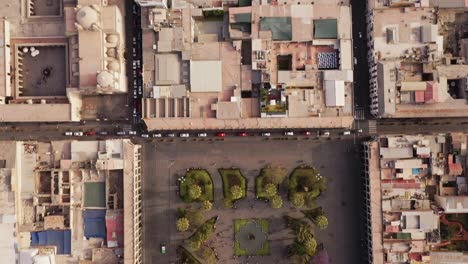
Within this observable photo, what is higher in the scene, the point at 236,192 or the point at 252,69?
the point at 252,69

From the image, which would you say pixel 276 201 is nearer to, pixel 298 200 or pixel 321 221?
pixel 298 200

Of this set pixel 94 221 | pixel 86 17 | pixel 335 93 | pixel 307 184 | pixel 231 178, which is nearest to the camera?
pixel 86 17

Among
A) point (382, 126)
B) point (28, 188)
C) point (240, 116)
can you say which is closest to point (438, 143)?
point (382, 126)

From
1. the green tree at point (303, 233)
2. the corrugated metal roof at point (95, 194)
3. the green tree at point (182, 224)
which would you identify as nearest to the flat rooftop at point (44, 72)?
the corrugated metal roof at point (95, 194)

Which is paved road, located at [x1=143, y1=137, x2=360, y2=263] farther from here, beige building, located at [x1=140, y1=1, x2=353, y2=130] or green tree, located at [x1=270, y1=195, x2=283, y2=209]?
beige building, located at [x1=140, y1=1, x2=353, y2=130]

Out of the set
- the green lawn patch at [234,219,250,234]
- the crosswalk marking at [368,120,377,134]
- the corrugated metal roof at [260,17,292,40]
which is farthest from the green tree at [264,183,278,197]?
the corrugated metal roof at [260,17,292,40]

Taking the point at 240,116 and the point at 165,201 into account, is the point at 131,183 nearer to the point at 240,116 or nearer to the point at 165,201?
the point at 165,201

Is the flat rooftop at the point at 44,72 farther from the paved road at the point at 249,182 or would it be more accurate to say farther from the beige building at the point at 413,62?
the beige building at the point at 413,62

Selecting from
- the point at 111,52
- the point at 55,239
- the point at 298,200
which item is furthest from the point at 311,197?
the point at 55,239
